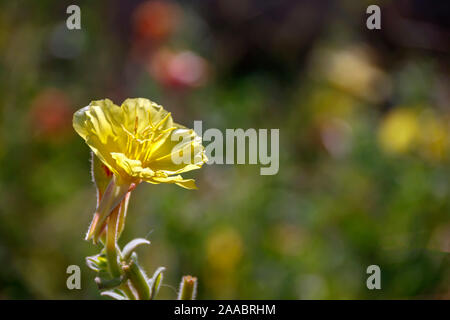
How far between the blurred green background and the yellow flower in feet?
4.38

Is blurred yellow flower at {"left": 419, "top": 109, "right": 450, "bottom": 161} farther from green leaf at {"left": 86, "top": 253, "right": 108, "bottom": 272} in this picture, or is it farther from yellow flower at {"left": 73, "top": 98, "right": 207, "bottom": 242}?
green leaf at {"left": 86, "top": 253, "right": 108, "bottom": 272}

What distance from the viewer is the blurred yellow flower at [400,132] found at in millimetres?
3045

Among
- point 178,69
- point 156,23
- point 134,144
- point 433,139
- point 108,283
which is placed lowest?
point 108,283

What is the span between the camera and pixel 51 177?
3.22 meters

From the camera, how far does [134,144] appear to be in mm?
1472

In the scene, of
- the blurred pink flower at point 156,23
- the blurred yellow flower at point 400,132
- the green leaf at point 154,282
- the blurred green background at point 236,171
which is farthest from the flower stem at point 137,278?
the blurred pink flower at point 156,23

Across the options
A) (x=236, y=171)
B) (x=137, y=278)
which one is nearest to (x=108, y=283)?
(x=137, y=278)

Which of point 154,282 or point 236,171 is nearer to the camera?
point 154,282

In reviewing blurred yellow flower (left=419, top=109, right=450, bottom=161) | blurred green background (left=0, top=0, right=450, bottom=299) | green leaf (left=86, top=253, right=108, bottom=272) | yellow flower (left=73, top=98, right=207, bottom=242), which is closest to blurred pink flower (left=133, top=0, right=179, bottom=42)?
blurred green background (left=0, top=0, right=450, bottom=299)

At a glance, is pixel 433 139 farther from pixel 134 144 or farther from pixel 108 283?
pixel 108 283

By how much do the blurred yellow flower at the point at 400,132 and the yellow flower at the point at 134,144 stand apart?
1.86m

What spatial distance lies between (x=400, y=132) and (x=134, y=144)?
2.00m
